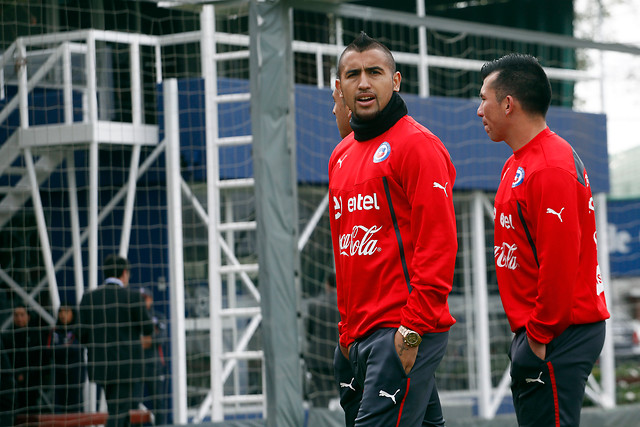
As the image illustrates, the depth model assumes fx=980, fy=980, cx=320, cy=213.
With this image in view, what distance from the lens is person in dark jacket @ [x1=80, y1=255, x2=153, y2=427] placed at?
9625 mm

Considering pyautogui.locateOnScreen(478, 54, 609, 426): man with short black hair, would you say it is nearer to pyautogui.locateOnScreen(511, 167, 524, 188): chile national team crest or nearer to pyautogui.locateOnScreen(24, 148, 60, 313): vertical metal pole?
pyautogui.locateOnScreen(511, 167, 524, 188): chile national team crest

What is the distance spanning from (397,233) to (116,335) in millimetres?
6138

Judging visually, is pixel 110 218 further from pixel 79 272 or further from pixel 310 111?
pixel 310 111

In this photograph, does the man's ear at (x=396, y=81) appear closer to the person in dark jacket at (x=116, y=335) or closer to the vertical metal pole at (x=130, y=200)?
the person in dark jacket at (x=116, y=335)

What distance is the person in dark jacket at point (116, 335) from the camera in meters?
9.62

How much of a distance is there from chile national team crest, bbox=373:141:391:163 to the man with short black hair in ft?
2.01

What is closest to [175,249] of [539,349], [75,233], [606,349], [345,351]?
[75,233]

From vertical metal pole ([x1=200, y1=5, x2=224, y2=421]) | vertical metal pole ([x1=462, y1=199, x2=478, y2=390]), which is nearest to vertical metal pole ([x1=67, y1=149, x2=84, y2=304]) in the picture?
vertical metal pole ([x1=200, y1=5, x2=224, y2=421])

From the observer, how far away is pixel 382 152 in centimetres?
434

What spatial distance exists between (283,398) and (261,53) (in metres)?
2.69

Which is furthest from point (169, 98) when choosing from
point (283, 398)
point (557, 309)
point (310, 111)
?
point (557, 309)

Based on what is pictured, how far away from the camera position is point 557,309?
4230mm

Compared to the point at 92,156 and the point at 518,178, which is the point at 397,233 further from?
the point at 92,156

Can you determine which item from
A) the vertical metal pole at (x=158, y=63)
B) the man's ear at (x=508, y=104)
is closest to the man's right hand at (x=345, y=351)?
the man's ear at (x=508, y=104)
